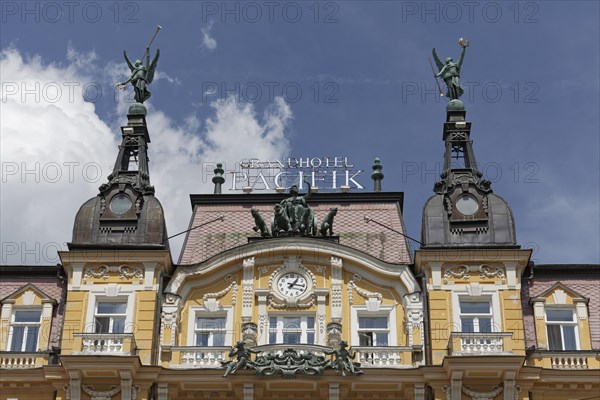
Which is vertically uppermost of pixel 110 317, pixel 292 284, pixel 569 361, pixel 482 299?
pixel 292 284

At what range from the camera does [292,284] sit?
3953 centimetres

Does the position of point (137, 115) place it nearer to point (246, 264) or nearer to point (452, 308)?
point (246, 264)

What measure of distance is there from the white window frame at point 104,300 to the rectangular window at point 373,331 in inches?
303

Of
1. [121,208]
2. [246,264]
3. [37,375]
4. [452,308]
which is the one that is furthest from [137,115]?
[452,308]

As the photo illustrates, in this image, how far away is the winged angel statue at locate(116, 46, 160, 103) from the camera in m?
44.6

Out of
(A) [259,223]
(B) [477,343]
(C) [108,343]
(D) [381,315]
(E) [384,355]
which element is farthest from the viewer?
(A) [259,223]

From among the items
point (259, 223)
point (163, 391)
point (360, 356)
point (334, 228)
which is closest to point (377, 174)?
point (334, 228)

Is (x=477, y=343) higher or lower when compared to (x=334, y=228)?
lower

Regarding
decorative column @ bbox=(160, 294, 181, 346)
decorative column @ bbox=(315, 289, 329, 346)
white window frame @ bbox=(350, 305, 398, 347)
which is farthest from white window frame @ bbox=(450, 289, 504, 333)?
decorative column @ bbox=(160, 294, 181, 346)

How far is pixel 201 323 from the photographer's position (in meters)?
39.3

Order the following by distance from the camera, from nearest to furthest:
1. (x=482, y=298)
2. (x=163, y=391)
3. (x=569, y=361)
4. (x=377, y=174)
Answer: (x=163, y=391), (x=569, y=361), (x=482, y=298), (x=377, y=174)

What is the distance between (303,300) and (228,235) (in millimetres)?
4901

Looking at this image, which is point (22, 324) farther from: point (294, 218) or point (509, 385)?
point (509, 385)

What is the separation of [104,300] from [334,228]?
9038 millimetres
